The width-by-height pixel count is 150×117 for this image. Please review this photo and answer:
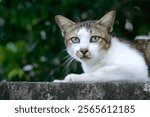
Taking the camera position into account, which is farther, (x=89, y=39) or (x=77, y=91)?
(x=89, y=39)

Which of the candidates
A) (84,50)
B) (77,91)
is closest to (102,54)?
(84,50)

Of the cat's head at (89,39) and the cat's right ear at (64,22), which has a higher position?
the cat's right ear at (64,22)

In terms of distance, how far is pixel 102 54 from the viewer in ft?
16.9

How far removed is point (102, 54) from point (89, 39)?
188 millimetres

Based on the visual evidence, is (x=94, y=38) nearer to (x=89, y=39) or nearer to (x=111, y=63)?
(x=89, y=39)

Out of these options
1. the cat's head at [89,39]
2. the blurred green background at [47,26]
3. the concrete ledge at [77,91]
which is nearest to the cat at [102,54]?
the cat's head at [89,39]

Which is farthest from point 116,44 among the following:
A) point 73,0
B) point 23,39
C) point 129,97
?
point 23,39

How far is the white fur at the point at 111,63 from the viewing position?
5.00 meters

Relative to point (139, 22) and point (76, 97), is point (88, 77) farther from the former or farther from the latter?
point (139, 22)

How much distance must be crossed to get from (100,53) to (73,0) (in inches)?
86.7

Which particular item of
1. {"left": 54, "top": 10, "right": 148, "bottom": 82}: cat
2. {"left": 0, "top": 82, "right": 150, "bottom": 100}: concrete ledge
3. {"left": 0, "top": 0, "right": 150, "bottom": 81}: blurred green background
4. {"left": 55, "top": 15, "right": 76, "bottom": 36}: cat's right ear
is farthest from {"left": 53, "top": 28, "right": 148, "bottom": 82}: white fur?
{"left": 0, "top": 0, "right": 150, "bottom": 81}: blurred green background

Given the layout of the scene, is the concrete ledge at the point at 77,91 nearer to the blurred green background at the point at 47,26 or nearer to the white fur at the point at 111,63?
the white fur at the point at 111,63

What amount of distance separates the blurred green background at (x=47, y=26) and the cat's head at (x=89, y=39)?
1733mm

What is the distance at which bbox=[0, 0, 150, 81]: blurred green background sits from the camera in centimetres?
724
